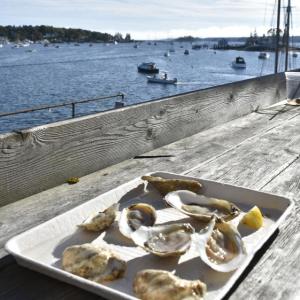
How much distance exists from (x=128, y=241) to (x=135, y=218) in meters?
0.14

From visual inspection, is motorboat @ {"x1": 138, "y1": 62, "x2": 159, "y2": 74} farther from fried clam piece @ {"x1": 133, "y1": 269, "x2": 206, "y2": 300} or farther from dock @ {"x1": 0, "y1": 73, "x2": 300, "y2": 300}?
fried clam piece @ {"x1": 133, "y1": 269, "x2": 206, "y2": 300}

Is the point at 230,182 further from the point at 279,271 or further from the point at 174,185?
the point at 279,271

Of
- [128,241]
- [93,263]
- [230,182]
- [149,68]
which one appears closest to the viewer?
[93,263]

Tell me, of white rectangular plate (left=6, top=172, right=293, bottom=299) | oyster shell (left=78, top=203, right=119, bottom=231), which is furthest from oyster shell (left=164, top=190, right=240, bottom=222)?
oyster shell (left=78, top=203, right=119, bottom=231)

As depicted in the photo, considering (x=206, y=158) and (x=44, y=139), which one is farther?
(x=206, y=158)

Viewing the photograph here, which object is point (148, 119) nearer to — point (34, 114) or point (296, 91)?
point (296, 91)

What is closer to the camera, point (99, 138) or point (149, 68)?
point (99, 138)

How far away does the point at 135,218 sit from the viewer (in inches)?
73.7

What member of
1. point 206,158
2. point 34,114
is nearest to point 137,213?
point 206,158

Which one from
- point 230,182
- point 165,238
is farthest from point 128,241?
point 230,182

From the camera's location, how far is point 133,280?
4.80 feet

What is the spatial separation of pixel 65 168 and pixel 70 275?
5.02ft

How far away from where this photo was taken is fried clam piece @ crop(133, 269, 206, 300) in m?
1.33

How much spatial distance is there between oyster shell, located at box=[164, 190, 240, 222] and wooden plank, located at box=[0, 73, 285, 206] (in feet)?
2.94
